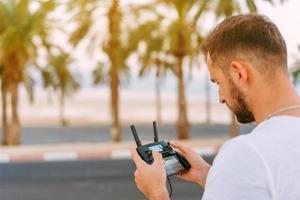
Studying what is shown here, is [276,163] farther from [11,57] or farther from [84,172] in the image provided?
[11,57]

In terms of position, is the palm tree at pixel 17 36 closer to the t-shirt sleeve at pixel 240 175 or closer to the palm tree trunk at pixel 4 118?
the palm tree trunk at pixel 4 118

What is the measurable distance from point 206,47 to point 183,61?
25.4m

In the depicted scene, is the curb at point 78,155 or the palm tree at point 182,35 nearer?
the curb at point 78,155

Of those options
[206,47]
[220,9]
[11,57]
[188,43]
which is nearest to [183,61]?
[188,43]

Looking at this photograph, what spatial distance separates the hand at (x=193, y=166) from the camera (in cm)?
205

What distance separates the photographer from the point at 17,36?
23.9m

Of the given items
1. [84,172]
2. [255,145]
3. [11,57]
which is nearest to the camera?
[255,145]

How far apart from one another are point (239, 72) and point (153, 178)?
33cm

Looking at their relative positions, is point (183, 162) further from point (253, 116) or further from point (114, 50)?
point (114, 50)

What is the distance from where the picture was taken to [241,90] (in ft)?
4.98

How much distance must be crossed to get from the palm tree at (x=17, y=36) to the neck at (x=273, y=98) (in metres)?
22.5

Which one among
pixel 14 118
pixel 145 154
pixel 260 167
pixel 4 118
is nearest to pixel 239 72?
pixel 260 167

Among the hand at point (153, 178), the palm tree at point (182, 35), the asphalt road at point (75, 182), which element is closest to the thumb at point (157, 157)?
the hand at point (153, 178)

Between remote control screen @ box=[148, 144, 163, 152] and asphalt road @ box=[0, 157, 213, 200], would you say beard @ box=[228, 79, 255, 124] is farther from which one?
asphalt road @ box=[0, 157, 213, 200]
